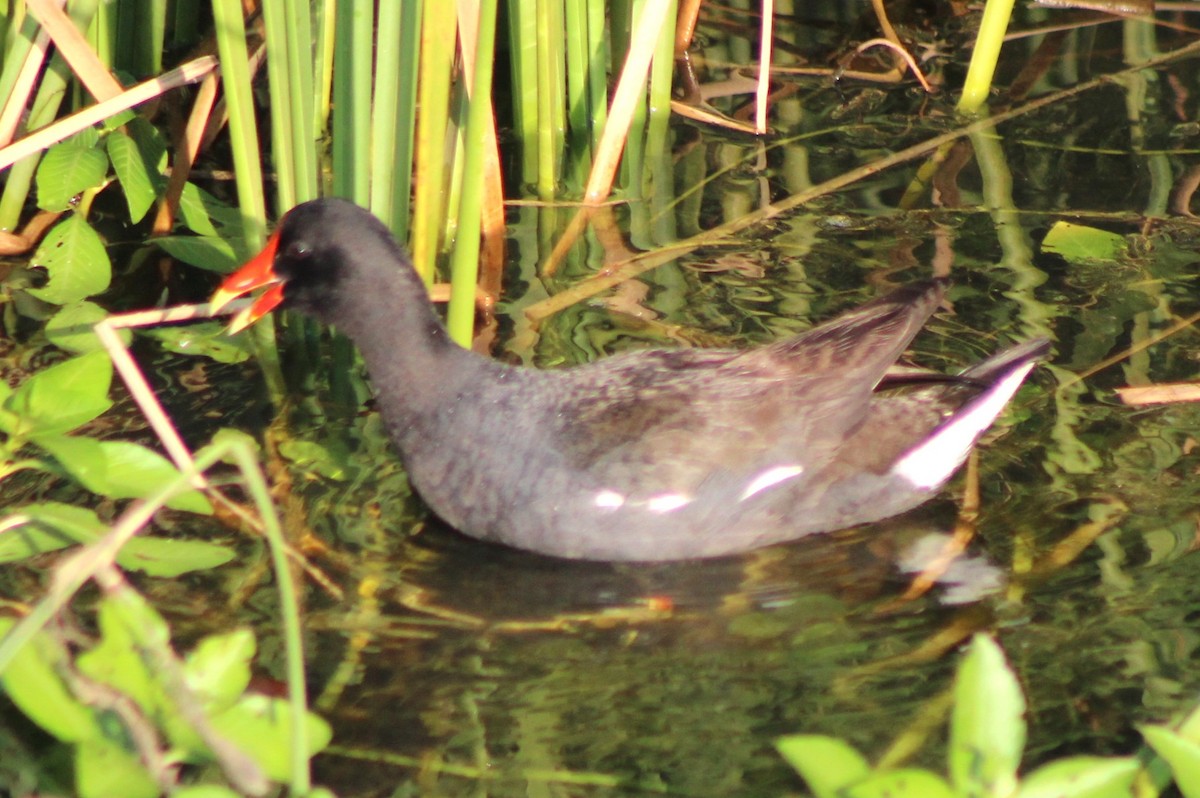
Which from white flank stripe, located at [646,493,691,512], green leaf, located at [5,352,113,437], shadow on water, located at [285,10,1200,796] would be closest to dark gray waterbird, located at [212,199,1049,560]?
white flank stripe, located at [646,493,691,512]

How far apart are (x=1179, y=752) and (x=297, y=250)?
2.31m

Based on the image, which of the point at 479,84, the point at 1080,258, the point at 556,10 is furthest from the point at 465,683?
the point at 1080,258

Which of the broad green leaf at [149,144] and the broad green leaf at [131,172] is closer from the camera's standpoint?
the broad green leaf at [131,172]

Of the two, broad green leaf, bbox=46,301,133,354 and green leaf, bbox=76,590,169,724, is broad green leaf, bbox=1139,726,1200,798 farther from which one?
broad green leaf, bbox=46,301,133,354

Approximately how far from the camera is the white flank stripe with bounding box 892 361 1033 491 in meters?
3.75

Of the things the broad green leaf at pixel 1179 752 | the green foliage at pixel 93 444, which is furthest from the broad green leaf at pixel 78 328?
the broad green leaf at pixel 1179 752

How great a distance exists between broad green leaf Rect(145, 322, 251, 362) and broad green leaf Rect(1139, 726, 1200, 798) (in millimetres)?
2933

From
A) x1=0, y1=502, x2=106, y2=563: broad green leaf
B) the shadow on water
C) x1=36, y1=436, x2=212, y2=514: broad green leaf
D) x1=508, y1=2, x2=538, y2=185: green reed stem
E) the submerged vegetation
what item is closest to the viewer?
the submerged vegetation

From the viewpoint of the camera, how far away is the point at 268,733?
2180 mm

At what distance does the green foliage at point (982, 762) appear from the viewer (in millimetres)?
1995

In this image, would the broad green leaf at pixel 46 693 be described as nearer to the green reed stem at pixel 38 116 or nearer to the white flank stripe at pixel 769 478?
the white flank stripe at pixel 769 478

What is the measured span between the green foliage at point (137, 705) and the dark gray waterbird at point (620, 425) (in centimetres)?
135

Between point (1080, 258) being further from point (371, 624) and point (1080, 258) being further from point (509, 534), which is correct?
point (371, 624)

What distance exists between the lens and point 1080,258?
4824mm
